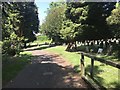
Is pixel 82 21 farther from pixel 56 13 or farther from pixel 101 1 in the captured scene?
pixel 56 13

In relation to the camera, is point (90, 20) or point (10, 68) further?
point (90, 20)

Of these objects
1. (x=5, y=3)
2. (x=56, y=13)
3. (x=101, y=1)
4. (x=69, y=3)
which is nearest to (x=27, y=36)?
(x=56, y=13)

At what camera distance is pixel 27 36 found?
203 feet

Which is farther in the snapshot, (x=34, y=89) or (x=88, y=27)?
(x=88, y=27)

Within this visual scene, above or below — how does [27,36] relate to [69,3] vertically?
below

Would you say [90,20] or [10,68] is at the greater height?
[90,20]

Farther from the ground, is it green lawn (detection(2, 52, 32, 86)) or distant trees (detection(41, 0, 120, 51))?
distant trees (detection(41, 0, 120, 51))

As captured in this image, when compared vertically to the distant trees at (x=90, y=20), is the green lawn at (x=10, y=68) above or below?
below

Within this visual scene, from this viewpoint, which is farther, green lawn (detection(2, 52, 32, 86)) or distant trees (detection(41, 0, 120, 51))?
distant trees (detection(41, 0, 120, 51))

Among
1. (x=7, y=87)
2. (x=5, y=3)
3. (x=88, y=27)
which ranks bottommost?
(x=7, y=87)

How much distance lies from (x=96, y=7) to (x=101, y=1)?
1060 mm

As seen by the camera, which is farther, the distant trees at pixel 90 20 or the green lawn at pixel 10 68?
the distant trees at pixel 90 20

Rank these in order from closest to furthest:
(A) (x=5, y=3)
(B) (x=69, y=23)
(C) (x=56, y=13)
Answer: (A) (x=5, y=3)
(B) (x=69, y=23)
(C) (x=56, y=13)

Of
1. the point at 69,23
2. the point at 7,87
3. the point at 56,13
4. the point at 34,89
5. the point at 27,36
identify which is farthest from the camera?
the point at 56,13
